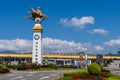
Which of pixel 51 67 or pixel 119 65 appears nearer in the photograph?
pixel 51 67

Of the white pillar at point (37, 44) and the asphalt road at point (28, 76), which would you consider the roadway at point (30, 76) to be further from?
the white pillar at point (37, 44)

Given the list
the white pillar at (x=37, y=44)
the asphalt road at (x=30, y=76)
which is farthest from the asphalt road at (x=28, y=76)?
the white pillar at (x=37, y=44)

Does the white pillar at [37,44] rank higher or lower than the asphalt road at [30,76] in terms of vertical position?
higher

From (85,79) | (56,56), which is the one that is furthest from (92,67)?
(56,56)

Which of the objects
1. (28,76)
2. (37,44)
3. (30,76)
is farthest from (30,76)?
(37,44)

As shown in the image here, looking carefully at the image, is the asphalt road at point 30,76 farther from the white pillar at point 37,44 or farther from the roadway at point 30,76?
the white pillar at point 37,44

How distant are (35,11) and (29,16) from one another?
7.62 feet

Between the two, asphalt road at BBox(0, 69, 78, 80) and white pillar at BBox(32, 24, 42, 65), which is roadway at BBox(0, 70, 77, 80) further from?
white pillar at BBox(32, 24, 42, 65)

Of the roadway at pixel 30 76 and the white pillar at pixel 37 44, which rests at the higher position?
the white pillar at pixel 37 44

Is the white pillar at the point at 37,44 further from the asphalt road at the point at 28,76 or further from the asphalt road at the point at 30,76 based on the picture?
the asphalt road at the point at 28,76

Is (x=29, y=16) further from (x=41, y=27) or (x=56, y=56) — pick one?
(x=56, y=56)

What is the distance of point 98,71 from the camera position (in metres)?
39.5

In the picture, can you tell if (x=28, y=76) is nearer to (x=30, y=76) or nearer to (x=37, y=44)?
(x=30, y=76)

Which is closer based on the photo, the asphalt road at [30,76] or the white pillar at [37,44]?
the asphalt road at [30,76]
